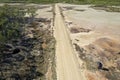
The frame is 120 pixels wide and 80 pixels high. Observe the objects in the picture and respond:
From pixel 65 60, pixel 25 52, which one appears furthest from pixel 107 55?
pixel 25 52

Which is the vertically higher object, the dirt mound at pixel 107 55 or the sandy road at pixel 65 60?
the sandy road at pixel 65 60

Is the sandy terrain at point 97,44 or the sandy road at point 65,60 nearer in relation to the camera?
the sandy road at point 65,60

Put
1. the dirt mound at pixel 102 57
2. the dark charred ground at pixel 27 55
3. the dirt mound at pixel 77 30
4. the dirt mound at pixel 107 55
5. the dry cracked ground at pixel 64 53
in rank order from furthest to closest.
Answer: the dirt mound at pixel 77 30
the dirt mound at pixel 107 55
the dark charred ground at pixel 27 55
the dirt mound at pixel 102 57
the dry cracked ground at pixel 64 53

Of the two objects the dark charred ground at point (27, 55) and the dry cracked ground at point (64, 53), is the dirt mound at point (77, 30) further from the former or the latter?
the dark charred ground at point (27, 55)

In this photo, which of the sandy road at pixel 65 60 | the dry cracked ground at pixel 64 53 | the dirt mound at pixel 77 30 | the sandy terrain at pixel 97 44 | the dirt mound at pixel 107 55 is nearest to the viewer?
the sandy road at pixel 65 60

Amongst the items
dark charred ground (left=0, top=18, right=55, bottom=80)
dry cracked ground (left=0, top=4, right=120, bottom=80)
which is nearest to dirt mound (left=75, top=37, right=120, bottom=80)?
dry cracked ground (left=0, top=4, right=120, bottom=80)

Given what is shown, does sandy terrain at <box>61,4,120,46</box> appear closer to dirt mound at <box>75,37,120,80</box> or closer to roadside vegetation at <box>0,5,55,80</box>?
dirt mound at <box>75,37,120,80</box>

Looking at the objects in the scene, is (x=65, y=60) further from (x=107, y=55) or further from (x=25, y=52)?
(x=25, y=52)

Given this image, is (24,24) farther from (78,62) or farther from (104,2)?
(104,2)

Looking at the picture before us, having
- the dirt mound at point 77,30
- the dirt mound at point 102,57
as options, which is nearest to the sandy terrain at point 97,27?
the dirt mound at point 77,30
